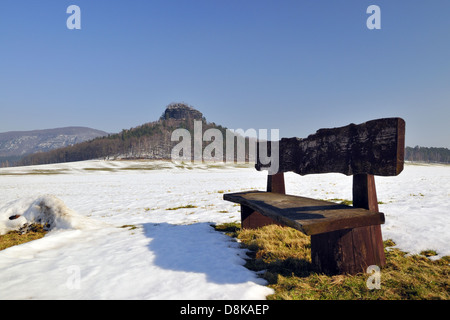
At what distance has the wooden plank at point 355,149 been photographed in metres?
2.92

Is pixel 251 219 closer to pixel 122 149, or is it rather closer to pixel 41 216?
pixel 41 216

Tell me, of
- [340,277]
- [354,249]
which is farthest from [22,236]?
[354,249]

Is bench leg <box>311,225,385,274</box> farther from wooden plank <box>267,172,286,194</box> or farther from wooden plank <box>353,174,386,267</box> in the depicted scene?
wooden plank <box>267,172,286,194</box>

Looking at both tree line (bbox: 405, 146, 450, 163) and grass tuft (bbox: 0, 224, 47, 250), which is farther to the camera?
tree line (bbox: 405, 146, 450, 163)

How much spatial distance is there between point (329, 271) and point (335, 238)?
19.0 inches

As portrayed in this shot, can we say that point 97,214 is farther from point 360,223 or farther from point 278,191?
point 360,223

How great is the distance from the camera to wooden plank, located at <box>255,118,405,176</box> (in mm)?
→ 2918

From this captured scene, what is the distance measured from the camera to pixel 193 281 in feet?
11.0

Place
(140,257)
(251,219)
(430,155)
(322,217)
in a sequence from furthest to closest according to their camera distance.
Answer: (430,155) < (251,219) < (140,257) < (322,217)

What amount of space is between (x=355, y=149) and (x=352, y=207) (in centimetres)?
87

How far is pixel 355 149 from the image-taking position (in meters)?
3.50

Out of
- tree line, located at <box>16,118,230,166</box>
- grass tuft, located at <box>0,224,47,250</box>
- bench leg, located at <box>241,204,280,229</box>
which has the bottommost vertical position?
grass tuft, located at <box>0,224,47,250</box>

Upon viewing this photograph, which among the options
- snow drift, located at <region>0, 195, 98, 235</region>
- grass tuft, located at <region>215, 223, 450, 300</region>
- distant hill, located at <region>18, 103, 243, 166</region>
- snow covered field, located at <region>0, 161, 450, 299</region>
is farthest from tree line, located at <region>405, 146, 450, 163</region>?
snow drift, located at <region>0, 195, 98, 235</region>
